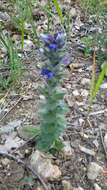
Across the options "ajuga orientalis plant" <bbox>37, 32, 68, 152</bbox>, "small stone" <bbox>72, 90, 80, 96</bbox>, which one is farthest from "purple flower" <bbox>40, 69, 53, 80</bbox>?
"small stone" <bbox>72, 90, 80, 96</bbox>

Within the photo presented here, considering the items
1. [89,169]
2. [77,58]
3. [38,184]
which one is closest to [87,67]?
[77,58]

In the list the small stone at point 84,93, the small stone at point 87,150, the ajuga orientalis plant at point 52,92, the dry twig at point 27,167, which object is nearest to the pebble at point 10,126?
the dry twig at point 27,167

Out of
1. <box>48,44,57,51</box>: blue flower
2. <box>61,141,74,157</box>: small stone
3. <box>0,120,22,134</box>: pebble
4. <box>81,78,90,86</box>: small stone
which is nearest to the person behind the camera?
<box>48,44,57,51</box>: blue flower

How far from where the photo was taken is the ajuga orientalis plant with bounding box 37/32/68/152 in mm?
1803

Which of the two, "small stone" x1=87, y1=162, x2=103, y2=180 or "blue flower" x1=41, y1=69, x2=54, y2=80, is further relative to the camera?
"small stone" x1=87, y1=162, x2=103, y2=180

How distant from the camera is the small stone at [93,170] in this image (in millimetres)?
2119

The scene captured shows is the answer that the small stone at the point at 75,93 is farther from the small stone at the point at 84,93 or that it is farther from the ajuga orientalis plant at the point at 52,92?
the ajuga orientalis plant at the point at 52,92

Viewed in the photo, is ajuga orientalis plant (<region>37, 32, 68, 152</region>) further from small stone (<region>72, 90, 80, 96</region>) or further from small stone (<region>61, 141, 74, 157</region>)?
small stone (<region>72, 90, 80, 96</region>)

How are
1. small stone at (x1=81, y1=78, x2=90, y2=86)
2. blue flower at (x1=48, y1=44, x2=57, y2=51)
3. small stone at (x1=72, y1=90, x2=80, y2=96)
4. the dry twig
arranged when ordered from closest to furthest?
1. blue flower at (x1=48, y1=44, x2=57, y2=51)
2. the dry twig
3. small stone at (x1=72, y1=90, x2=80, y2=96)
4. small stone at (x1=81, y1=78, x2=90, y2=86)

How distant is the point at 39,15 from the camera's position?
4.12 meters

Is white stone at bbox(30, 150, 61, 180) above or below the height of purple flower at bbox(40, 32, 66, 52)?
below

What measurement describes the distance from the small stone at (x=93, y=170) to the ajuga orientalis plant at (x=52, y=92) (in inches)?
10.6

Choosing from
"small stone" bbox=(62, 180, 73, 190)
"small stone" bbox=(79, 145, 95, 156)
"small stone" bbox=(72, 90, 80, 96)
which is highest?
"small stone" bbox=(72, 90, 80, 96)

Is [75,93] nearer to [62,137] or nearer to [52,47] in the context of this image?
[62,137]
